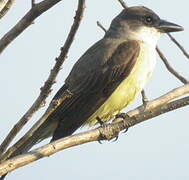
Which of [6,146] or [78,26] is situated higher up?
[78,26]

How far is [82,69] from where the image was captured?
648cm

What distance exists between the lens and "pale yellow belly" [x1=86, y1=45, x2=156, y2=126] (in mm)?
6191

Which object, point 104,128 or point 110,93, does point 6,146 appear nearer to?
point 104,128

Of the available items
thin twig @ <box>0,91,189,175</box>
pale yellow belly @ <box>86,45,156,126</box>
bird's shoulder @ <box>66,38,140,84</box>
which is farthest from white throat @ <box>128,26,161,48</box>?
thin twig @ <box>0,91,189,175</box>

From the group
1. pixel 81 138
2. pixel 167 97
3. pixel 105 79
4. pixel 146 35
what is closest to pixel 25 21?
pixel 81 138

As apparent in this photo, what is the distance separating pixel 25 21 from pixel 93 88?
2.96m

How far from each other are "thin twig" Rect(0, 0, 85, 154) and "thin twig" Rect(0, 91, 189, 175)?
213 millimetres

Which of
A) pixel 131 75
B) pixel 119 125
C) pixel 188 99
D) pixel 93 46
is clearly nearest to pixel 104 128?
pixel 119 125

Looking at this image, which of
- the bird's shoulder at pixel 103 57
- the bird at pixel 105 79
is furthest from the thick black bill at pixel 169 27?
the bird's shoulder at pixel 103 57

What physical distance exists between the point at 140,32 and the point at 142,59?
0.65 m

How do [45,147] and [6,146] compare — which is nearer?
[6,146]

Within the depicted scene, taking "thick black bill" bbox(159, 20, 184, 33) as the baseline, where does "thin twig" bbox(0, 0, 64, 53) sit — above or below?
above

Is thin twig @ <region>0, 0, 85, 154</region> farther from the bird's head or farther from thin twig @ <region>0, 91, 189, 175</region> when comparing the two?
the bird's head

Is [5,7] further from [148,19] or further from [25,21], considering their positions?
[148,19]
